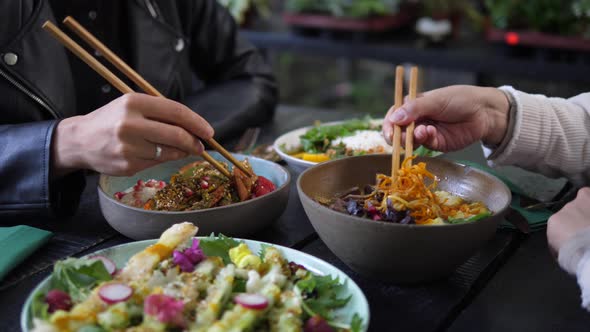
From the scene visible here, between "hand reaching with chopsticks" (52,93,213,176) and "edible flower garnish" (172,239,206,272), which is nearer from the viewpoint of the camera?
"edible flower garnish" (172,239,206,272)

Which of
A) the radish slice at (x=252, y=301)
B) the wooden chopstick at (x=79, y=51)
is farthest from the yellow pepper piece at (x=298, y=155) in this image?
the radish slice at (x=252, y=301)

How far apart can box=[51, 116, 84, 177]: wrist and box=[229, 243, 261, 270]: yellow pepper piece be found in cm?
43

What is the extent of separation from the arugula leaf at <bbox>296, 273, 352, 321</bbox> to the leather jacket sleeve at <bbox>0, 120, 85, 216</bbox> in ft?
2.10

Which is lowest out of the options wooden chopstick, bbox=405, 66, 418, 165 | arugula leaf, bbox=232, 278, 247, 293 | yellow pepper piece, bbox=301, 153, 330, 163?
yellow pepper piece, bbox=301, 153, 330, 163

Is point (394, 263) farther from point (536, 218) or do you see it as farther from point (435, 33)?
point (435, 33)

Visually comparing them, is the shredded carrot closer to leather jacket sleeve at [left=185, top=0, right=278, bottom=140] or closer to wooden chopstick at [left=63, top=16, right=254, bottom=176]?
wooden chopstick at [left=63, top=16, right=254, bottom=176]

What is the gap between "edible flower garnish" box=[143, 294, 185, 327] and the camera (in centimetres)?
75

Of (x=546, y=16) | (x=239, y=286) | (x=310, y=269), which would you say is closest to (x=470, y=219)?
(x=310, y=269)

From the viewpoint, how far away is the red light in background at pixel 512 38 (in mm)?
3285

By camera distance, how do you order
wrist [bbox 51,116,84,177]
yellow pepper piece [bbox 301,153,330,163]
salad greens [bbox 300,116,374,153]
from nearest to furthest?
wrist [bbox 51,116,84,177] → yellow pepper piece [bbox 301,153,330,163] → salad greens [bbox 300,116,374,153]

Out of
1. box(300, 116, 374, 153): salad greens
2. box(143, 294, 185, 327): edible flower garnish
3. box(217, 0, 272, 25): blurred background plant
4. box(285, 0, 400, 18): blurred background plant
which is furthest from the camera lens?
box(217, 0, 272, 25): blurred background plant

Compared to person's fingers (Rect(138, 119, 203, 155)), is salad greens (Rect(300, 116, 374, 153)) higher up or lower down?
lower down

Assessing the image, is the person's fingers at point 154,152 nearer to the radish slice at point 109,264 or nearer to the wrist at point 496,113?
the radish slice at point 109,264

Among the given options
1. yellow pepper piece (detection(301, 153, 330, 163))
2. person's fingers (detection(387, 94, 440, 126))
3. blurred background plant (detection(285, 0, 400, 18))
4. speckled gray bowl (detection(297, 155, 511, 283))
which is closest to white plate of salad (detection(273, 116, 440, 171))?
yellow pepper piece (detection(301, 153, 330, 163))
